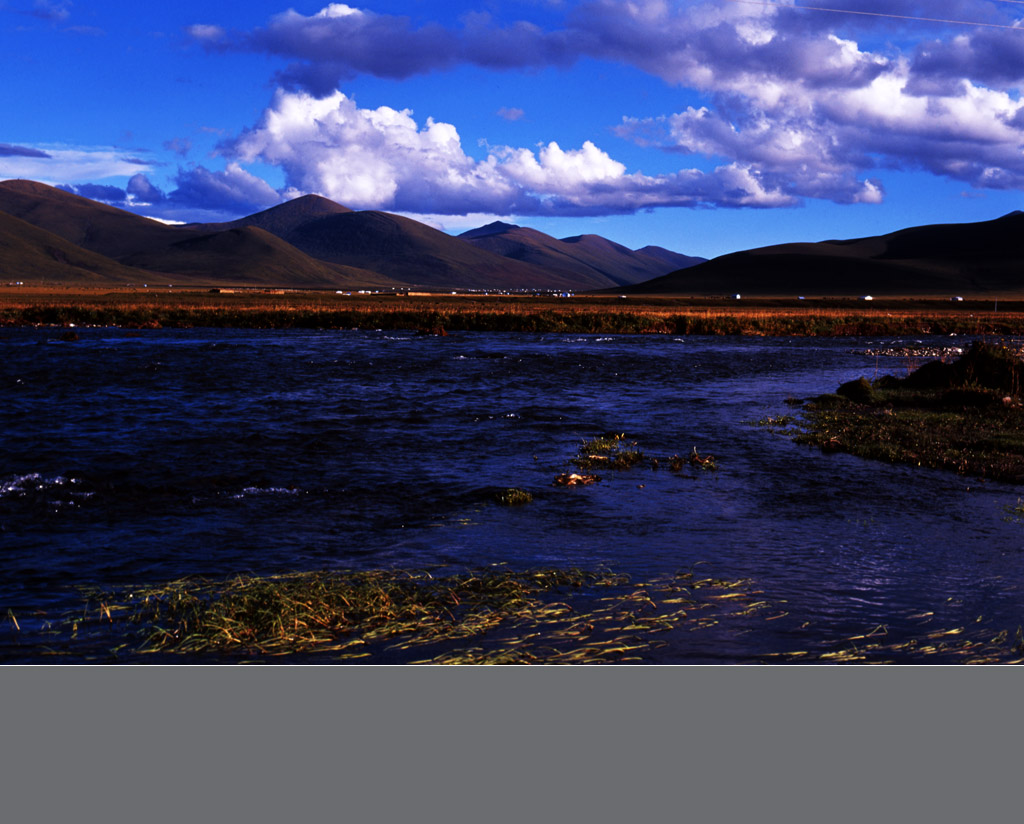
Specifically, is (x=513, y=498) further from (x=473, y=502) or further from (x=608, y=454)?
(x=608, y=454)

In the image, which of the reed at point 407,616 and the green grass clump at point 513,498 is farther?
the green grass clump at point 513,498

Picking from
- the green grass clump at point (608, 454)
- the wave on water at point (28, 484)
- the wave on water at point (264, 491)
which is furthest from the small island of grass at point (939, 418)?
the wave on water at point (28, 484)

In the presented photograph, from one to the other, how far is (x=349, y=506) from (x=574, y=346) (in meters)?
42.2

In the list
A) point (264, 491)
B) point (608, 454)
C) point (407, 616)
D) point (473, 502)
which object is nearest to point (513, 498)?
point (473, 502)

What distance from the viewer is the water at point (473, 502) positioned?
1122 cm

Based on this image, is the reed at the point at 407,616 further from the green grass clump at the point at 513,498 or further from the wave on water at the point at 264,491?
the wave on water at the point at 264,491

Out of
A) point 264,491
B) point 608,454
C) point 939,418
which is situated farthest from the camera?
point 939,418

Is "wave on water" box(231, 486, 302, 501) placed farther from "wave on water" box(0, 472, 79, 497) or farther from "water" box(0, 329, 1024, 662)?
"wave on water" box(0, 472, 79, 497)

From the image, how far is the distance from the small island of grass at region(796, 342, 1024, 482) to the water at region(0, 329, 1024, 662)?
3.38 ft

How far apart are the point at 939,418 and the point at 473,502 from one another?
15124 mm

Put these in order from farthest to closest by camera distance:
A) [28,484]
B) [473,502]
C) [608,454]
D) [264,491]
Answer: [608,454] → [28,484] → [264,491] → [473,502]

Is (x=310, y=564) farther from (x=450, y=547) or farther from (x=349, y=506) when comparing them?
(x=349, y=506)

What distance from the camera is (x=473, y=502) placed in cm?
A: 1562

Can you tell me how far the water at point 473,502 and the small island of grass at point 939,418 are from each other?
3.38 feet
